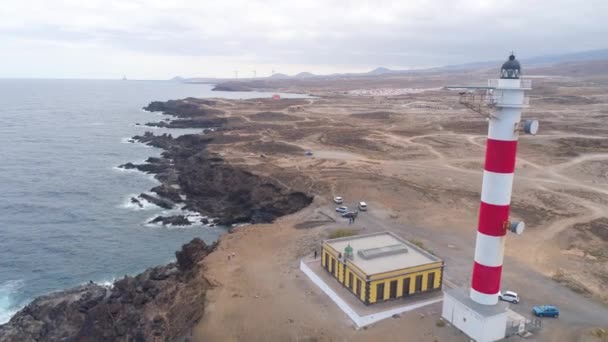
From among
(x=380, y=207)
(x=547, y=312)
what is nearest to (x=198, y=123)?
(x=380, y=207)

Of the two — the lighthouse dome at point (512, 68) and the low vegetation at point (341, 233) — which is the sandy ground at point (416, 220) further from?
the lighthouse dome at point (512, 68)

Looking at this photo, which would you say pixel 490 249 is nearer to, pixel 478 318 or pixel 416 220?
pixel 478 318

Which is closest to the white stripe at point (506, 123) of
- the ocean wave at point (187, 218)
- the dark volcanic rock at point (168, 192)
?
the ocean wave at point (187, 218)

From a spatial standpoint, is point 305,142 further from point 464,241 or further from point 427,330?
point 427,330

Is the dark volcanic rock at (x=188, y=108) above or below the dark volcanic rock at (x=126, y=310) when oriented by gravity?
above

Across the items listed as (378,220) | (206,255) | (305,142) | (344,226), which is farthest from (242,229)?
(305,142)

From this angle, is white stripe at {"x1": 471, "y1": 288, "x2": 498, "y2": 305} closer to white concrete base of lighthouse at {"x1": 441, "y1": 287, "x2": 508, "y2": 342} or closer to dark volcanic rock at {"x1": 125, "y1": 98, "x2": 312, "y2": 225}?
white concrete base of lighthouse at {"x1": 441, "y1": 287, "x2": 508, "y2": 342}
